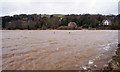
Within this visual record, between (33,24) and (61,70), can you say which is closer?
(61,70)

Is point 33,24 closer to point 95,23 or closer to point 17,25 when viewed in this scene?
point 17,25

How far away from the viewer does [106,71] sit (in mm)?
3742

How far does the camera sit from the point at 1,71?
4.17 meters

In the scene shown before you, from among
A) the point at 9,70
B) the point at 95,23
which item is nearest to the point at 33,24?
the point at 95,23

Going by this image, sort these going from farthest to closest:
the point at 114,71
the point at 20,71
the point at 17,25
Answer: the point at 17,25
the point at 20,71
the point at 114,71

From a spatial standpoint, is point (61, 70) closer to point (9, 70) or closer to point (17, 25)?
point (9, 70)

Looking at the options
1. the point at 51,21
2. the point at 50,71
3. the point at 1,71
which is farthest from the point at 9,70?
the point at 51,21

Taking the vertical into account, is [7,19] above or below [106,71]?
above

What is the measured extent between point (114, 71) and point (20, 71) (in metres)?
3.70

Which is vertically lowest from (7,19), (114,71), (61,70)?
(61,70)

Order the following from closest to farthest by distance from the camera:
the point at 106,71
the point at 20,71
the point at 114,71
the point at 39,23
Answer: the point at 114,71 < the point at 106,71 < the point at 20,71 < the point at 39,23

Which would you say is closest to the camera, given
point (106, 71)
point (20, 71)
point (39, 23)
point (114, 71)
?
point (114, 71)

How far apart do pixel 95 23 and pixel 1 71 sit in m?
63.7

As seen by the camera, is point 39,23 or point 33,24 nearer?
point 33,24
